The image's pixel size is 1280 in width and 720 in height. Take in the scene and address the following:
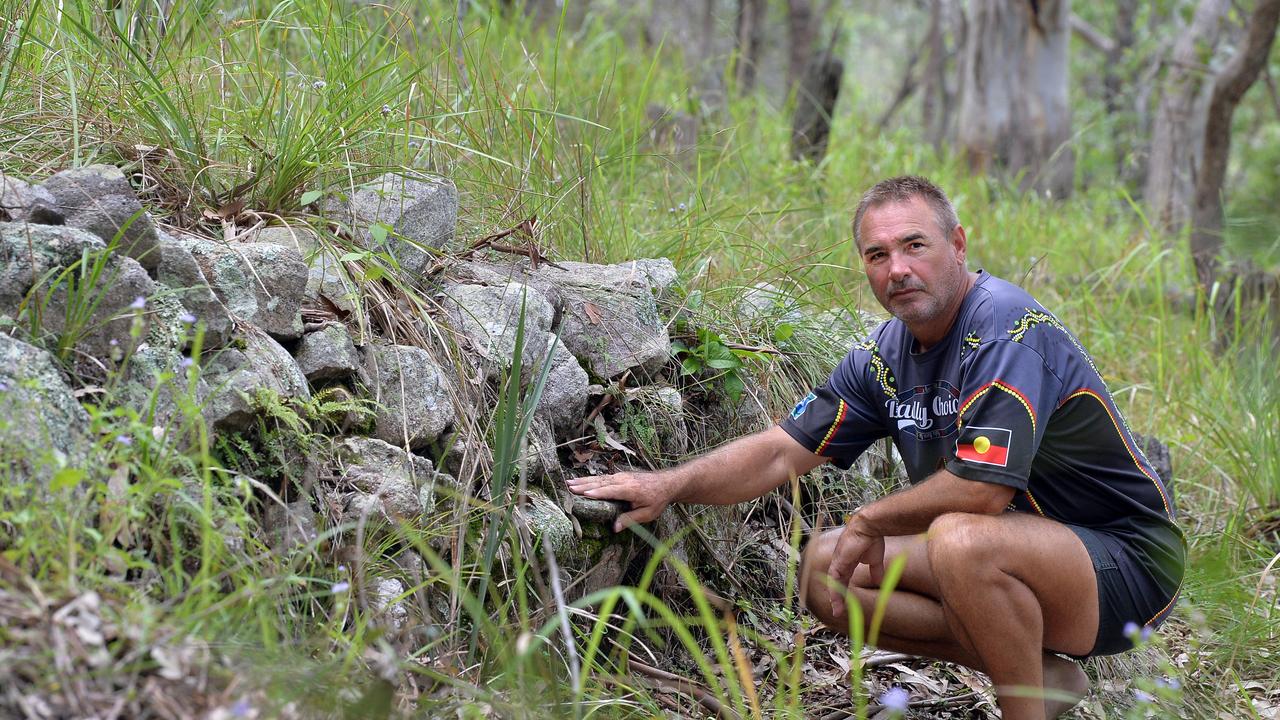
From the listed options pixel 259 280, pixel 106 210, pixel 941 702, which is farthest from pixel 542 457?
pixel 941 702

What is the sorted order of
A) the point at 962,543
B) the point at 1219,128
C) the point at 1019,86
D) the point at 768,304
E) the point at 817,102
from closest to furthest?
the point at 962,543 → the point at 768,304 → the point at 1219,128 → the point at 817,102 → the point at 1019,86

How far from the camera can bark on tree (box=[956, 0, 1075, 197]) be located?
927 cm

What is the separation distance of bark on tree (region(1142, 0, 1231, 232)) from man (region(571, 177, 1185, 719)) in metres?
5.56

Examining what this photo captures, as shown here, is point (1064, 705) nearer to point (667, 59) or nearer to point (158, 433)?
point (158, 433)

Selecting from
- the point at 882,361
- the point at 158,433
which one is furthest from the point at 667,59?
the point at 158,433

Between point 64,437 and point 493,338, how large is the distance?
1.24 meters

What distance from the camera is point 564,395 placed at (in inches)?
125

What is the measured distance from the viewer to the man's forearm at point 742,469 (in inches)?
128

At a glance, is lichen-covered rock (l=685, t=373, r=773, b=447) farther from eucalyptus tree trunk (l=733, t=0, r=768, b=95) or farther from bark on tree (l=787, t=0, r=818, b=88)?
eucalyptus tree trunk (l=733, t=0, r=768, b=95)

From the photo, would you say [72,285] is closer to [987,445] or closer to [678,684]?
[678,684]

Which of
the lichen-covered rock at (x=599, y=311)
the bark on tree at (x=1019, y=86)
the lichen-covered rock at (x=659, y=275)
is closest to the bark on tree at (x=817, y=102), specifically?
the bark on tree at (x=1019, y=86)

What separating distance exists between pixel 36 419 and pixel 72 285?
377 mm

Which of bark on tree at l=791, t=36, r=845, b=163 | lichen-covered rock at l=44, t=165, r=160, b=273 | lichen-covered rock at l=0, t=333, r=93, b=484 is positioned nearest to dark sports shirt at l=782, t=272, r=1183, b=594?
lichen-covered rock at l=44, t=165, r=160, b=273

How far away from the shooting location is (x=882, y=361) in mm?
3355
